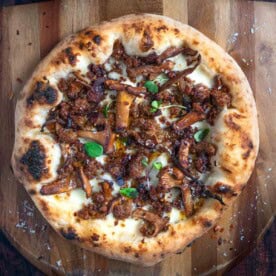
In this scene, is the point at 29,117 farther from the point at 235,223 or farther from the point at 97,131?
the point at 235,223

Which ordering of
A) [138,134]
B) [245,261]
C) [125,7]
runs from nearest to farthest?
[138,134]
[125,7]
[245,261]

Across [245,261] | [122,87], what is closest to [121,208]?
[122,87]

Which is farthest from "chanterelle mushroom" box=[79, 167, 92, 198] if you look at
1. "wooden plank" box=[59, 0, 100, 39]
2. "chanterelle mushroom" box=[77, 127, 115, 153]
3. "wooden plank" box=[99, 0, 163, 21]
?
"wooden plank" box=[99, 0, 163, 21]

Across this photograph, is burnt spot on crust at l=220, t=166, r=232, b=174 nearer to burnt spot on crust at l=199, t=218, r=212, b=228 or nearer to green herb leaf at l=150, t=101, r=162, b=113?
burnt spot on crust at l=199, t=218, r=212, b=228

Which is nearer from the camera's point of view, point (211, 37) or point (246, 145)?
point (246, 145)

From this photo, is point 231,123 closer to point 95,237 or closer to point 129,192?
point 129,192

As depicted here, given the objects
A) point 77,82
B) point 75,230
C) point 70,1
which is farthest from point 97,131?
point 70,1
